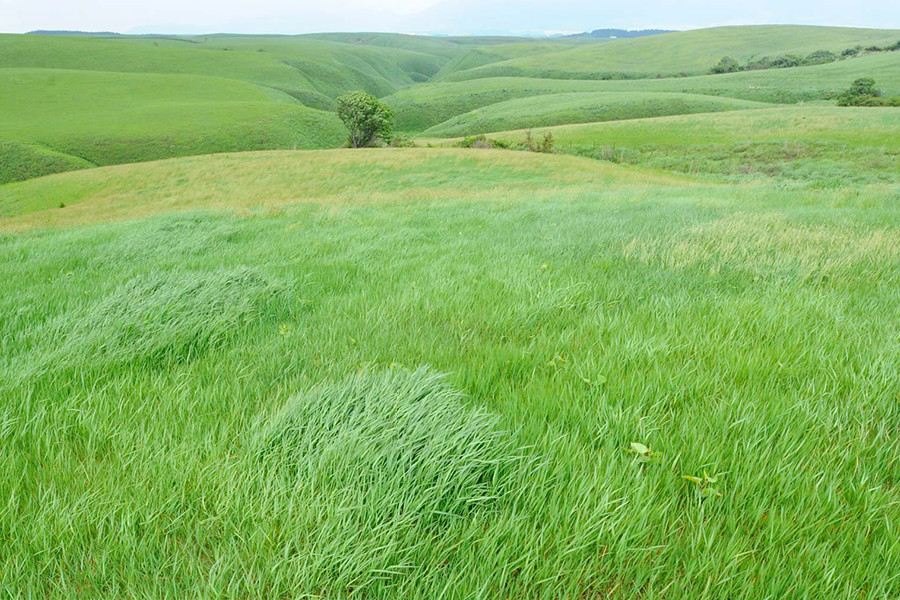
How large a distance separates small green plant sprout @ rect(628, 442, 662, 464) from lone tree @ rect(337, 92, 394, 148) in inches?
2640

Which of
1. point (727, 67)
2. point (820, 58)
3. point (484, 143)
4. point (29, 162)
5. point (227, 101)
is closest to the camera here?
point (484, 143)

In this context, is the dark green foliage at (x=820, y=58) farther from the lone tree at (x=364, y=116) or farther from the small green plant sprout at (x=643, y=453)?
the small green plant sprout at (x=643, y=453)

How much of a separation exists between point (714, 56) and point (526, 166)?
156 metres

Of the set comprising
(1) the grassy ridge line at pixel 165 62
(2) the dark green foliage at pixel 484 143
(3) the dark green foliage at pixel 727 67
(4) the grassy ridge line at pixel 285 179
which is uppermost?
(1) the grassy ridge line at pixel 165 62

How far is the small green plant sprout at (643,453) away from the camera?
1701 mm

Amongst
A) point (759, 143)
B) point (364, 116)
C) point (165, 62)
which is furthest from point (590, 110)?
point (165, 62)

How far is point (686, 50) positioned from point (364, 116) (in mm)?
147971

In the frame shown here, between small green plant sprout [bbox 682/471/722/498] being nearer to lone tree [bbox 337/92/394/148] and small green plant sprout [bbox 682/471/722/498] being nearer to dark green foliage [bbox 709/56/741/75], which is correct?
lone tree [bbox 337/92/394/148]

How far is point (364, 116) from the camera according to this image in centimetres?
6212

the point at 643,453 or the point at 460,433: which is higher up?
the point at 460,433

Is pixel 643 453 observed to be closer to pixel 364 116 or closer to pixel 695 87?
pixel 364 116

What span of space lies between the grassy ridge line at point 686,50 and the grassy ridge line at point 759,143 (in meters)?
93.7

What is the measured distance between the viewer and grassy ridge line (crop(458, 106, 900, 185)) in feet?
116

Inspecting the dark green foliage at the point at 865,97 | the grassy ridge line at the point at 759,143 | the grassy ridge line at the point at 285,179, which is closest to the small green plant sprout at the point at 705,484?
the grassy ridge line at the point at 285,179
